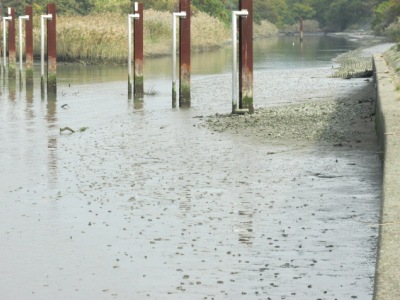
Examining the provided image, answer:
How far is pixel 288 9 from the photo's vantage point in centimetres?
15488

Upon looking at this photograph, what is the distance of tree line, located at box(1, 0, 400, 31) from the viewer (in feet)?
244

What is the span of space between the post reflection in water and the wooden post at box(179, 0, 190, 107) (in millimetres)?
2661

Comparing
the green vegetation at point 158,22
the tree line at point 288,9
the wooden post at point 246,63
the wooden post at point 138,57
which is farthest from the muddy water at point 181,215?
the tree line at point 288,9

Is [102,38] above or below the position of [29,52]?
above

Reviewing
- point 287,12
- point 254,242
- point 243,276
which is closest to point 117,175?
point 254,242

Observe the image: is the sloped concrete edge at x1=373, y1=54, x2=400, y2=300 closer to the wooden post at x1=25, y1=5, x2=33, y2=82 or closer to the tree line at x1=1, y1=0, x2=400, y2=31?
the wooden post at x1=25, y1=5, x2=33, y2=82

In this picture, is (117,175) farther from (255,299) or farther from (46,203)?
(255,299)

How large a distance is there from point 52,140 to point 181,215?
25.8 ft

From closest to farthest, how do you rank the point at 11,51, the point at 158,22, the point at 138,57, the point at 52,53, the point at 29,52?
1. the point at 138,57
2. the point at 52,53
3. the point at 29,52
4. the point at 11,51
5. the point at 158,22

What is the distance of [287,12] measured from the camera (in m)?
151

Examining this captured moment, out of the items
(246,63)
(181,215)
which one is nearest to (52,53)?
(246,63)

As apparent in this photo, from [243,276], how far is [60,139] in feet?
35.0

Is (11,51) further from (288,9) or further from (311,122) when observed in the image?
(288,9)

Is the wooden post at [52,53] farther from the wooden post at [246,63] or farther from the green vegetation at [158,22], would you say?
the green vegetation at [158,22]
